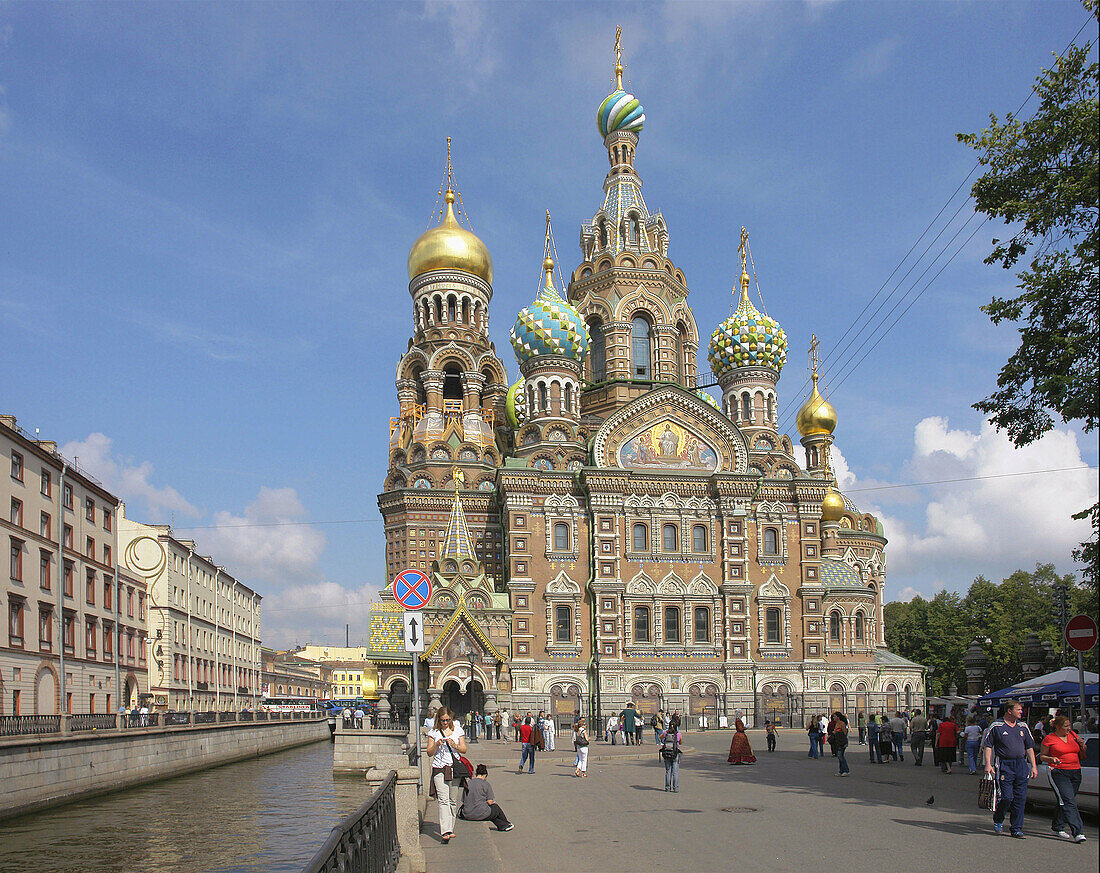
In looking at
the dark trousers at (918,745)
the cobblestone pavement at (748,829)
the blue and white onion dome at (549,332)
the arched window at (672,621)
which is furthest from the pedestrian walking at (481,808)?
the blue and white onion dome at (549,332)

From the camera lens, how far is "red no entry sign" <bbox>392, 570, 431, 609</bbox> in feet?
50.6

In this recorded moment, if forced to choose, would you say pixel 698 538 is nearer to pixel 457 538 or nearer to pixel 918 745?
pixel 457 538

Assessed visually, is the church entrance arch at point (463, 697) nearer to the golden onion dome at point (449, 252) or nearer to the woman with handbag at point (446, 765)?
the golden onion dome at point (449, 252)

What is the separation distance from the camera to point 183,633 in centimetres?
5219

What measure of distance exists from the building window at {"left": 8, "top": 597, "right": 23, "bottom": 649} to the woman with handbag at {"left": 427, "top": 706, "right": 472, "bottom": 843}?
22.5 m

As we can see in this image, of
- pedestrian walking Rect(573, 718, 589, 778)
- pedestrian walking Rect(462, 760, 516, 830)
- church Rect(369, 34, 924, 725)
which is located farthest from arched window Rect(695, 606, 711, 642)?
pedestrian walking Rect(462, 760, 516, 830)

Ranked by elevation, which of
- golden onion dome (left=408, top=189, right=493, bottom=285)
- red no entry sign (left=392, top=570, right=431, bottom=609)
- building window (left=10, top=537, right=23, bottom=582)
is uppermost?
golden onion dome (left=408, top=189, right=493, bottom=285)

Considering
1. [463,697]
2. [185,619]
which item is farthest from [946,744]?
[185,619]

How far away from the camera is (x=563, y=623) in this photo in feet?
153

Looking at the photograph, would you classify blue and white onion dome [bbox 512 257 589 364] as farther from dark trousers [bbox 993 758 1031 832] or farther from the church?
dark trousers [bbox 993 758 1031 832]

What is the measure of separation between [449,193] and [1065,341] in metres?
50.9

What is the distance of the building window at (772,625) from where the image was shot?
159ft

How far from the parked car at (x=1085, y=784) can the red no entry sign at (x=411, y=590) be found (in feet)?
28.0

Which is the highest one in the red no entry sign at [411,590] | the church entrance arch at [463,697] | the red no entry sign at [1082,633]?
Result: the red no entry sign at [411,590]
